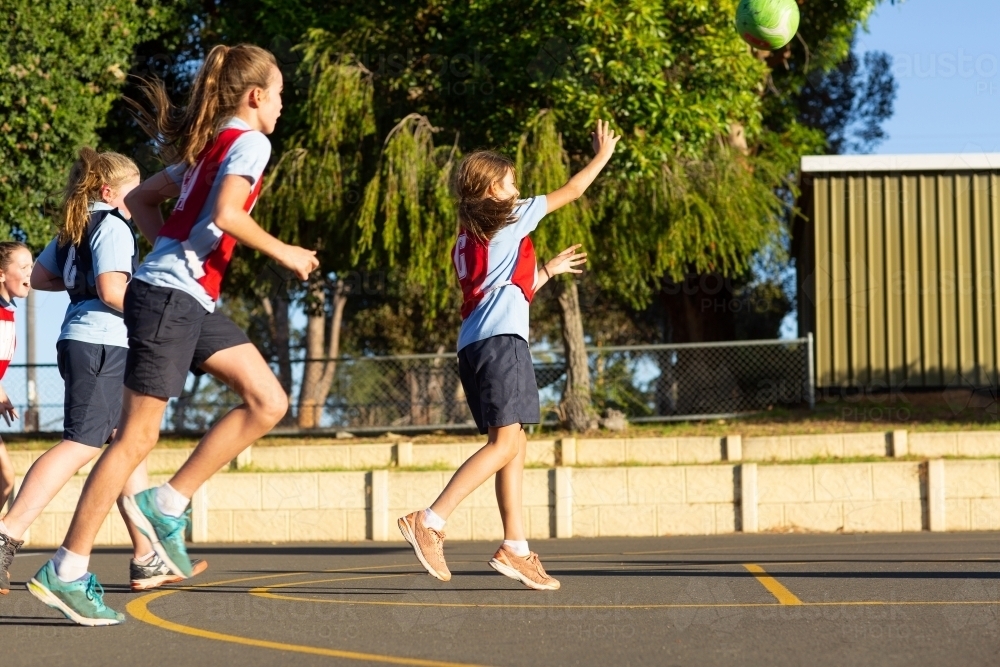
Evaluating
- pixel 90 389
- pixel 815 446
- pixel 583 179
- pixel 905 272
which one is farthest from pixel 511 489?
pixel 905 272

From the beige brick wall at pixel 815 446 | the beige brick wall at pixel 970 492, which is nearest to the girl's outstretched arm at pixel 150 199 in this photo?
the beige brick wall at pixel 970 492

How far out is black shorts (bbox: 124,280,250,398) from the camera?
434cm

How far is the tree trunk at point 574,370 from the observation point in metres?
18.0

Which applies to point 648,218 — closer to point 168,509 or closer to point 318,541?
point 318,541

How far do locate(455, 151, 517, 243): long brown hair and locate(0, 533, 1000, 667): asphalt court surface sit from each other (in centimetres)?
167

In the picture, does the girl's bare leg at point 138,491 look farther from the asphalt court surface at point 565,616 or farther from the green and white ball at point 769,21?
the green and white ball at point 769,21

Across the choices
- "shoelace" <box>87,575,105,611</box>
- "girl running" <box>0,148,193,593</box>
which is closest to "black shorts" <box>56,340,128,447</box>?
"girl running" <box>0,148,193,593</box>

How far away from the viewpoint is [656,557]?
8398 millimetres

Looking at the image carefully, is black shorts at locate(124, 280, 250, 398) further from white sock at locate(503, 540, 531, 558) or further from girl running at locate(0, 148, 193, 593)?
white sock at locate(503, 540, 531, 558)

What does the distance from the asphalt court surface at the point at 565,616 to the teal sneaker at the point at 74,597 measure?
0.05 meters

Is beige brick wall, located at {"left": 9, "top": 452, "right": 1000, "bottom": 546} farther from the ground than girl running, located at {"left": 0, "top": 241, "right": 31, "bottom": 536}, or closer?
closer

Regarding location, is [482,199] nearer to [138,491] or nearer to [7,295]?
[138,491]

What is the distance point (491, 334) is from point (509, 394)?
0.91 ft

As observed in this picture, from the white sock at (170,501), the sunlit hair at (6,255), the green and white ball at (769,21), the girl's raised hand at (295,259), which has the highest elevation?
the green and white ball at (769,21)
